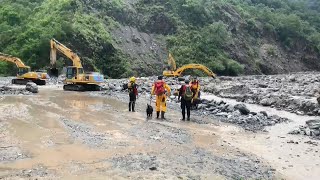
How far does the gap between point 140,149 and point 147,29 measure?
4503 centimetres

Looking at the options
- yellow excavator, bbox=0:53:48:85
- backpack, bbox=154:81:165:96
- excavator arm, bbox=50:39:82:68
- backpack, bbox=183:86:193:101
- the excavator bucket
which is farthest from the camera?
Answer: the excavator bucket

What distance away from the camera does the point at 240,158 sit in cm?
868

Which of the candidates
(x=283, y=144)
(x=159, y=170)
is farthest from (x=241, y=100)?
(x=159, y=170)

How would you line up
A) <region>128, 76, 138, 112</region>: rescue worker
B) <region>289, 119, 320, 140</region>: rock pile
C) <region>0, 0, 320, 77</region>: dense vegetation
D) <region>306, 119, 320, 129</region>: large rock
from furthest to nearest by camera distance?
<region>0, 0, 320, 77</region>: dense vegetation, <region>128, 76, 138, 112</region>: rescue worker, <region>306, 119, 320, 129</region>: large rock, <region>289, 119, 320, 140</region>: rock pile

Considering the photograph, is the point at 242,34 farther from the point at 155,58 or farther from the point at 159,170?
the point at 159,170

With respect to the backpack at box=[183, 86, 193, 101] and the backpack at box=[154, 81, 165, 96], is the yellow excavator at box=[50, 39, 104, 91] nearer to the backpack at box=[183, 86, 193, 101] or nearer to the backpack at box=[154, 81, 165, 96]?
the backpack at box=[154, 81, 165, 96]

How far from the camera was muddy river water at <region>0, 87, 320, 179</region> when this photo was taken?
23.9 ft

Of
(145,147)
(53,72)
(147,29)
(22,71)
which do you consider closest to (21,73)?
(22,71)

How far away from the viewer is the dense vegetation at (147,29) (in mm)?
41625

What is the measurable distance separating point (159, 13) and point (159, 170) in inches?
1982

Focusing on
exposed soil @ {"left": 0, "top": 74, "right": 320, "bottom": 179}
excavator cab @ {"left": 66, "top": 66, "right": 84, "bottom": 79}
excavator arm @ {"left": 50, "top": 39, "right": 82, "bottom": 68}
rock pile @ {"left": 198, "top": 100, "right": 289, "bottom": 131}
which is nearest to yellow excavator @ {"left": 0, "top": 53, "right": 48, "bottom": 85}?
excavator arm @ {"left": 50, "top": 39, "right": 82, "bottom": 68}

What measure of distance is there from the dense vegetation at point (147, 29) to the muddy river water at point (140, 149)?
27828mm

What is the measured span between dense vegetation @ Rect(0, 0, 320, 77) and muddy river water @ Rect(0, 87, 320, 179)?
91.3 ft

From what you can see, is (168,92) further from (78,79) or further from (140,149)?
(78,79)
